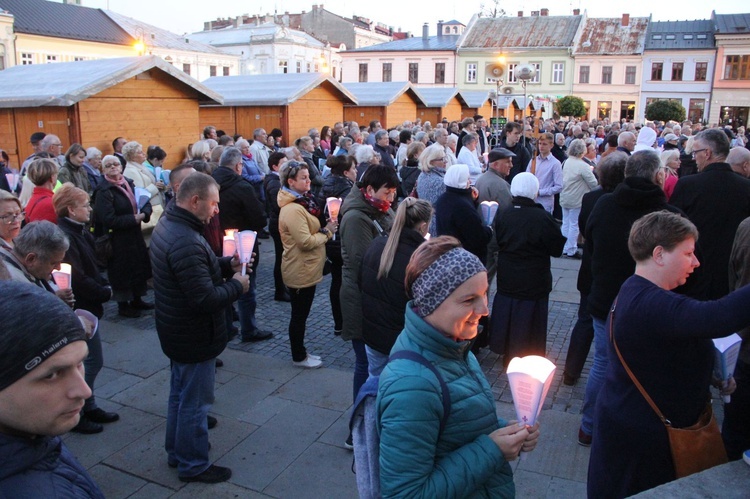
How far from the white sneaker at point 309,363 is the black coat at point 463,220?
191 centimetres

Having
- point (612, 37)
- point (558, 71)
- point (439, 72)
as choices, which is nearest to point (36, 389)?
point (558, 71)

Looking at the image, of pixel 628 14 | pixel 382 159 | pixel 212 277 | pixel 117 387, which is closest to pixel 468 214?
pixel 212 277

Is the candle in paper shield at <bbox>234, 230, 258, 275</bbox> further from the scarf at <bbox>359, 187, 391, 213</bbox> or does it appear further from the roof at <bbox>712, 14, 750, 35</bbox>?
the roof at <bbox>712, 14, 750, 35</bbox>

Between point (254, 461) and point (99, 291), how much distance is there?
199 cm

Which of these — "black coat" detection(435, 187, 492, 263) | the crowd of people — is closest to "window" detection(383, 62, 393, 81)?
the crowd of people

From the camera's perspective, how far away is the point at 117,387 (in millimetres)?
5824

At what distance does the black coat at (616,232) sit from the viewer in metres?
4.54

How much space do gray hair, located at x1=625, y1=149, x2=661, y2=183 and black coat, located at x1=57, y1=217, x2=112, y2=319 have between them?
4.60m

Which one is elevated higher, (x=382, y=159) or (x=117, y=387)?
(x=382, y=159)

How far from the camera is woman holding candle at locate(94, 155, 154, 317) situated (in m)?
7.27

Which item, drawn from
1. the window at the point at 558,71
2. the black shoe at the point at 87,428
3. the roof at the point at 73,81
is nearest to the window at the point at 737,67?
the window at the point at 558,71

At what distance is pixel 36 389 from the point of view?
150 cm

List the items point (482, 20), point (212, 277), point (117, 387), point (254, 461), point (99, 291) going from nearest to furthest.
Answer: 1. point (212, 277)
2. point (254, 461)
3. point (99, 291)
4. point (117, 387)
5. point (482, 20)

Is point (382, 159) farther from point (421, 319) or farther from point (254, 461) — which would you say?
point (421, 319)
